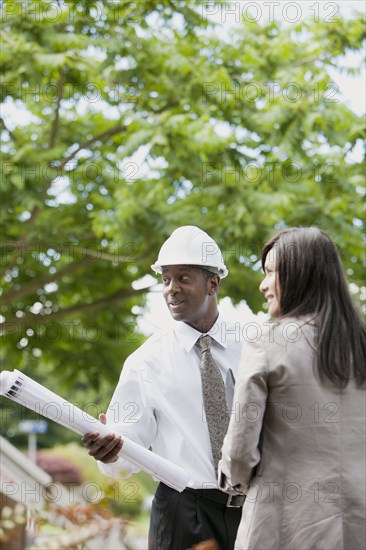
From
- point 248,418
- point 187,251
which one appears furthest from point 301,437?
point 187,251

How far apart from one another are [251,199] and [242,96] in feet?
3.94

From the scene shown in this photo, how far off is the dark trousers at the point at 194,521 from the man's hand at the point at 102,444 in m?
0.47

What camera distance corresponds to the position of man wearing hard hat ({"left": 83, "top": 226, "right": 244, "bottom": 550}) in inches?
142

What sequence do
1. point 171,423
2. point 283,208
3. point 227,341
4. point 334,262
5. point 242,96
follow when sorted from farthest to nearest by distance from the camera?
1. point 242,96
2. point 283,208
3. point 227,341
4. point 171,423
5. point 334,262

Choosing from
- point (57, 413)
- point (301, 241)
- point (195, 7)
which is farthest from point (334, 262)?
point (195, 7)

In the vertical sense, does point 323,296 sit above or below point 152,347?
above

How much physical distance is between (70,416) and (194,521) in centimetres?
82

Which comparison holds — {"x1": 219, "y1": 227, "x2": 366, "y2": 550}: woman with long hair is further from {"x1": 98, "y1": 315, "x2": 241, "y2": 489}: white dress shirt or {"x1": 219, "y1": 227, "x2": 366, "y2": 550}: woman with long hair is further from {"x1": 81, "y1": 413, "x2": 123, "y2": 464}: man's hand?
{"x1": 98, "y1": 315, "x2": 241, "y2": 489}: white dress shirt

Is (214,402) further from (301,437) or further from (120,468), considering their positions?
(301,437)

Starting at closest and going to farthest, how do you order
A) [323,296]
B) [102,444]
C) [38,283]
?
[323,296] → [102,444] → [38,283]

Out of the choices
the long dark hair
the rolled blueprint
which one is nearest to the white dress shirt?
the rolled blueprint

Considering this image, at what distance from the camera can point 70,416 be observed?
123 inches

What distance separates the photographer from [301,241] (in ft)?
9.47

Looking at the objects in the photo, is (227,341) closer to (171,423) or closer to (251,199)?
(171,423)
